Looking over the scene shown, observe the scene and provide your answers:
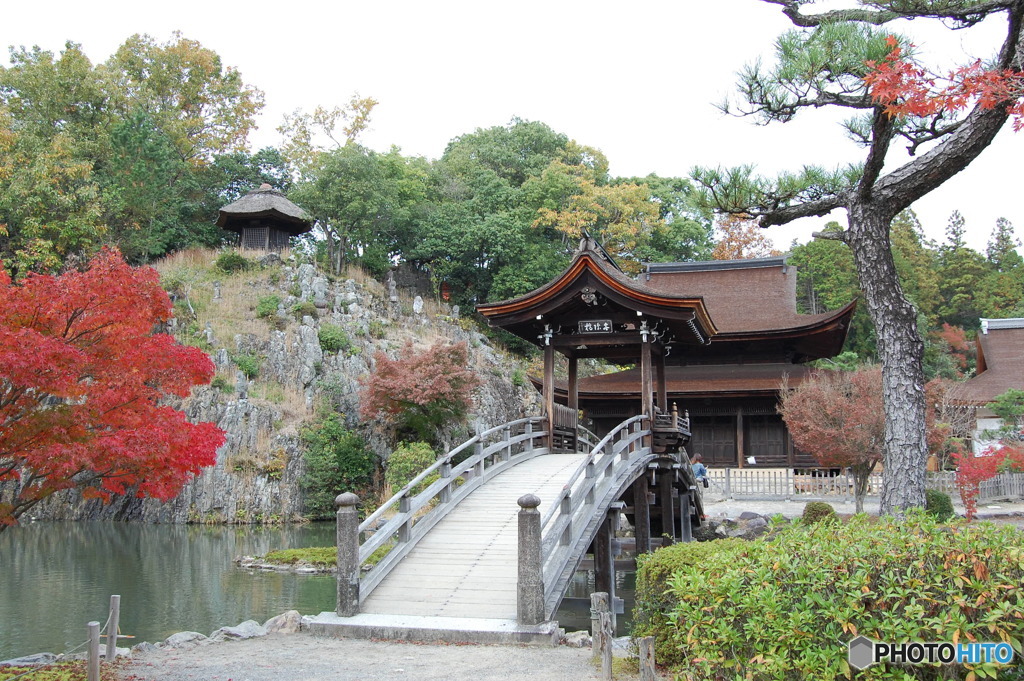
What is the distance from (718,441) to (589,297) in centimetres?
1525

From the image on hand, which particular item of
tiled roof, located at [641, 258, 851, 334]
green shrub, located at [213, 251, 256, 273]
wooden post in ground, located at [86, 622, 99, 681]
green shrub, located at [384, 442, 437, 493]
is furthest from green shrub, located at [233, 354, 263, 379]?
wooden post in ground, located at [86, 622, 99, 681]

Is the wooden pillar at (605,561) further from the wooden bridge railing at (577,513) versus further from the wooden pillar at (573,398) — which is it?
the wooden pillar at (573,398)

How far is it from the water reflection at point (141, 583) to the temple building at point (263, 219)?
58.4 feet

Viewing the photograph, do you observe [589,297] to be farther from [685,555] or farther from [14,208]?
[14,208]

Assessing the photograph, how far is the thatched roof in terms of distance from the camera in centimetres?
3806

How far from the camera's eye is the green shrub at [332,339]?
→ 1203 inches

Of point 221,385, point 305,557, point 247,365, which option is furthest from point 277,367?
point 305,557

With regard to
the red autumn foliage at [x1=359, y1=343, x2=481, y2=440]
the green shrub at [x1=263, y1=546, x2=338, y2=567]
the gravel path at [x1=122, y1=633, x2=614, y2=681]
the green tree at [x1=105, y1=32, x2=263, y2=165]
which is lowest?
the green shrub at [x1=263, y1=546, x2=338, y2=567]

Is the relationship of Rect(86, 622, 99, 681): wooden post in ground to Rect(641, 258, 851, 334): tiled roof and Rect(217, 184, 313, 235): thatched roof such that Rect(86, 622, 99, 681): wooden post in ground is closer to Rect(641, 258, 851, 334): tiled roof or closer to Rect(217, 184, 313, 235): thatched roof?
Rect(641, 258, 851, 334): tiled roof

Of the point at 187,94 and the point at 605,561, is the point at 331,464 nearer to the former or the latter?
the point at 605,561

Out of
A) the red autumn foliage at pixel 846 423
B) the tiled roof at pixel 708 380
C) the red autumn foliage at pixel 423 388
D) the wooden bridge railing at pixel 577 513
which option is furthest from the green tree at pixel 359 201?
the wooden bridge railing at pixel 577 513

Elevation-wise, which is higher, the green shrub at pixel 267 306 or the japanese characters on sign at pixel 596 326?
the green shrub at pixel 267 306

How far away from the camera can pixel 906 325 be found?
9.48 m

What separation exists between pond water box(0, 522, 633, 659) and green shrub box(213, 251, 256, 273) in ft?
48.4
